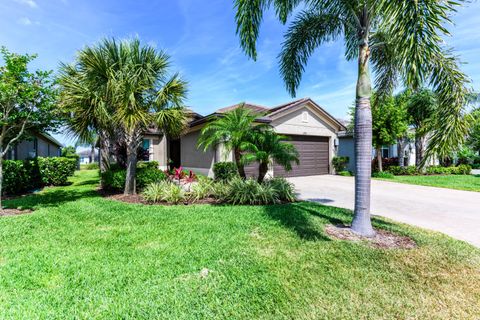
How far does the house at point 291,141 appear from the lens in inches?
535

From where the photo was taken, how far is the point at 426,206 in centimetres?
734

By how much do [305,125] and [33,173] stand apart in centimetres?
1482

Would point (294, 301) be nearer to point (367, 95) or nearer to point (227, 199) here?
point (367, 95)

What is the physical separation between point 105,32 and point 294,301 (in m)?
9.62

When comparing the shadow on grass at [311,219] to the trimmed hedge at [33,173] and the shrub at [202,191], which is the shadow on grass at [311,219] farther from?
the trimmed hedge at [33,173]

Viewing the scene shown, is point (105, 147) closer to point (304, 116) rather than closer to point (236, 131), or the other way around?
point (236, 131)

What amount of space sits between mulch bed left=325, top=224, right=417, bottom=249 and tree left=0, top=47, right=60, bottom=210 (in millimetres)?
→ 8184

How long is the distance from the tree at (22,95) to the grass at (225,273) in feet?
9.57

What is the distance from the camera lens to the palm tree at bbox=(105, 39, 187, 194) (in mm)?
7691

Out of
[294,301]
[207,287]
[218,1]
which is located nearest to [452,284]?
[294,301]

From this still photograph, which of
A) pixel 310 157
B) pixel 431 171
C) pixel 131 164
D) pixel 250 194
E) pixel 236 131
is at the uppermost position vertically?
pixel 236 131

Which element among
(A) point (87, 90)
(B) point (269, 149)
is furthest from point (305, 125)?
(A) point (87, 90)

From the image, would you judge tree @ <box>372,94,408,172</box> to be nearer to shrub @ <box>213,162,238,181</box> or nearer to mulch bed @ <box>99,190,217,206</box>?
shrub @ <box>213,162,238,181</box>

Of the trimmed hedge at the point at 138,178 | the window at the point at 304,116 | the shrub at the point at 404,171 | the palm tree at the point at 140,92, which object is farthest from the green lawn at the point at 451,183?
the trimmed hedge at the point at 138,178
